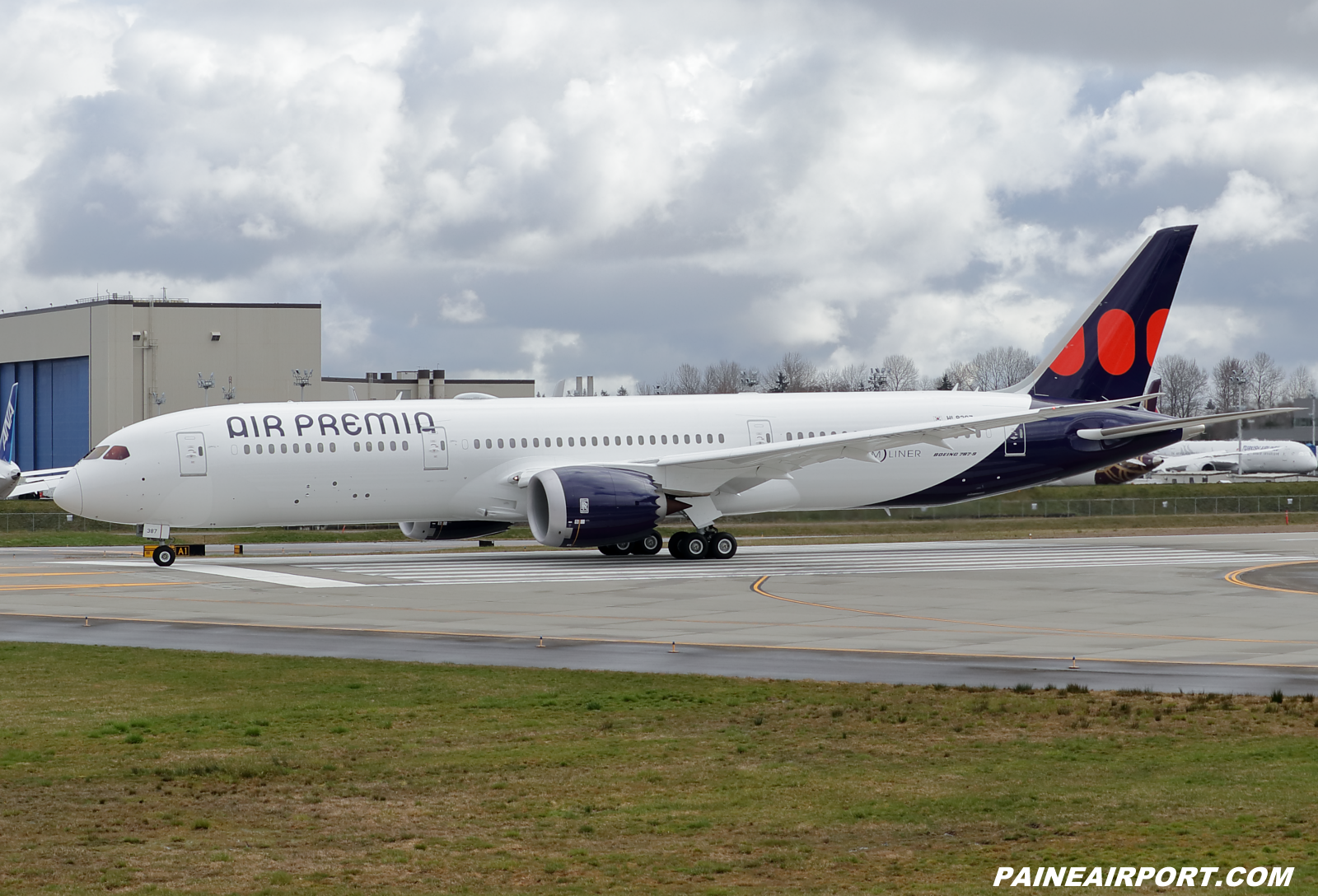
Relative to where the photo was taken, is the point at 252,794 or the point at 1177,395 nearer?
the point at 252,794

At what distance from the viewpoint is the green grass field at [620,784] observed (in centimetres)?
945

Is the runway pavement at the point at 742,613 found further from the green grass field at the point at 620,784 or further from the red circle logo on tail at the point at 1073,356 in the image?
the red circle logo on tail at the point at 1073,356

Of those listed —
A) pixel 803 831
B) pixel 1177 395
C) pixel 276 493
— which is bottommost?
pixel 803 831

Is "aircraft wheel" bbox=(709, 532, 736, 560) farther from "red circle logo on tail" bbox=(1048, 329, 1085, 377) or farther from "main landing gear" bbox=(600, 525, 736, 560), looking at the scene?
"red circle logo on tail" bbox=(1048, 329, 1085, 377)

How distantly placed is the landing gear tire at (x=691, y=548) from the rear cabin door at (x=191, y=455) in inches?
471

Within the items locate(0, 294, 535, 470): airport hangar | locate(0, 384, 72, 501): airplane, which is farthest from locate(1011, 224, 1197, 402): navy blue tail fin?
locate(0, 294, 535, 470): airport hangar

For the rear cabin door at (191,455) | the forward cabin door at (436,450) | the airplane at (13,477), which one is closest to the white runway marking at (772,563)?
the forward cabin door at (436,450)

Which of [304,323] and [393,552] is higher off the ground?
[304,323]

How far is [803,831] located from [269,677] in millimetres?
9511

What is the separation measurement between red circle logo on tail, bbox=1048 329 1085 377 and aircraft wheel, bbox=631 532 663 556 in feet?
44.5

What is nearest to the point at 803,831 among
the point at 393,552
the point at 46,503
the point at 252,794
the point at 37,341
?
the point at 252,794

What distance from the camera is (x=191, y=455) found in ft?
118

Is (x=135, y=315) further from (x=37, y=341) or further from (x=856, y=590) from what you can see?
(x=856, y=590)

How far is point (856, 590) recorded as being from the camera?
29.5m
